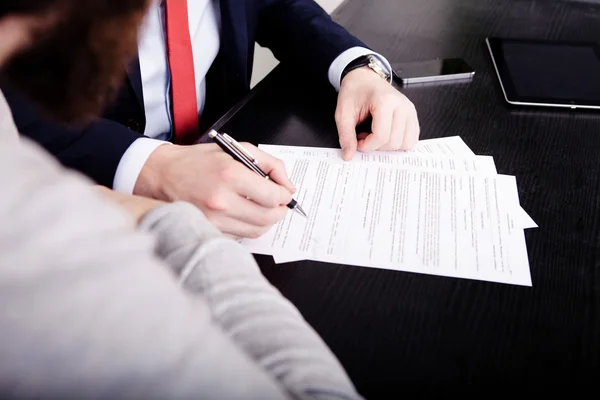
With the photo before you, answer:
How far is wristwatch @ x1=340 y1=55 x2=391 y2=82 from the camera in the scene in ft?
3.04

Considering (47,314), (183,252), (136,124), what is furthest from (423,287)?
(136,124)

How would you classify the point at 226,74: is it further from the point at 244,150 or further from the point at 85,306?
the point at 85,306

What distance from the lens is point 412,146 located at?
786mm

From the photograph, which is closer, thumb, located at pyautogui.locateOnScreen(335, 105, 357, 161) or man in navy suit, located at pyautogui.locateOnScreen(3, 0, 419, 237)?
man in navy suit, located at pyautogui.locateOnScreen(3, 0, 419, 237)

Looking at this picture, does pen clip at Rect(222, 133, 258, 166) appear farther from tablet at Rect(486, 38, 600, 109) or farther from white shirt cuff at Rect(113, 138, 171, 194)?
tablet at Rect(486, 38, 600, 109)

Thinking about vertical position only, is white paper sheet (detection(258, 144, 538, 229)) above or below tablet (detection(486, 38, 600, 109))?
below

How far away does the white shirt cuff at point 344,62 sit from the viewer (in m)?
0.93

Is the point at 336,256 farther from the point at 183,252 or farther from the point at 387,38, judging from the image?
the point at 387,38

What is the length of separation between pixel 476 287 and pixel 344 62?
20.5 inches

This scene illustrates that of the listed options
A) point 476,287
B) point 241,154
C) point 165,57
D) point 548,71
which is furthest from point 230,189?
point 548,71

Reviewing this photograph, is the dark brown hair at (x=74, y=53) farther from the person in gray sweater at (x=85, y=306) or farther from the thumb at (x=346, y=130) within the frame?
the thumb at (x=346, y=130)

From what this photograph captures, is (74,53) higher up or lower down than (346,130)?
higher up

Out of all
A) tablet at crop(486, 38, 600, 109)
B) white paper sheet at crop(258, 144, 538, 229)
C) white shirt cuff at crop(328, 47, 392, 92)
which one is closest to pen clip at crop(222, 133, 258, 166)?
white paper sheet at crop(258, 144, 538, 229)

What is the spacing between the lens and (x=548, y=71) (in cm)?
98
